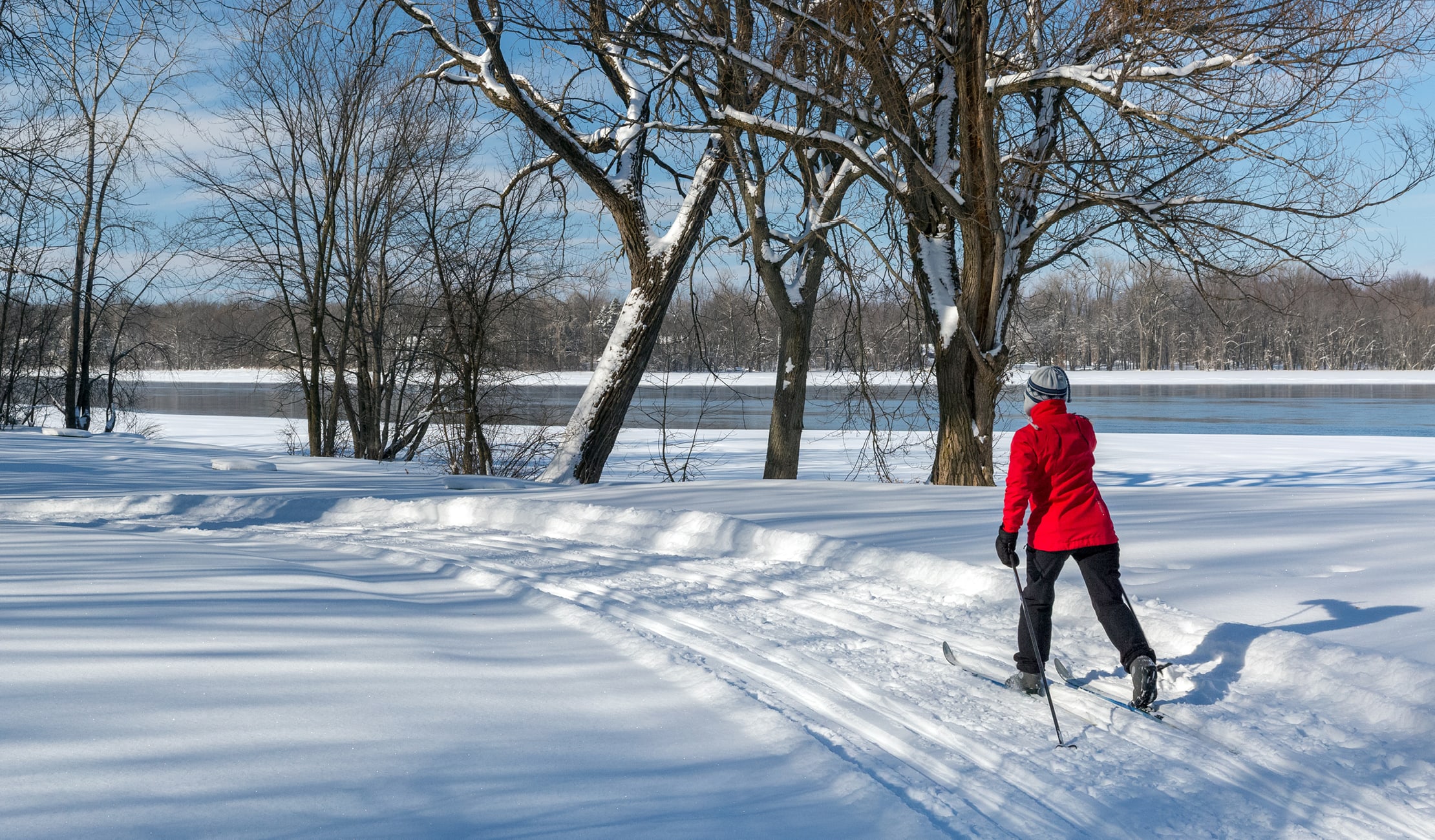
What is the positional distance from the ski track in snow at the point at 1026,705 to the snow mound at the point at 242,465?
7379 millimetres

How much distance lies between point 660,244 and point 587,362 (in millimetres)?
79192

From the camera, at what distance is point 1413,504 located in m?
8.09

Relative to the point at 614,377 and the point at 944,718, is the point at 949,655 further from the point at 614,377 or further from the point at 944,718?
the point at 614,377

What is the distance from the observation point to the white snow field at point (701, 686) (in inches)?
112

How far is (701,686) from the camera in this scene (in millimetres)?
4031

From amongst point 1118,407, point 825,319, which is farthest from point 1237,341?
point 825,319

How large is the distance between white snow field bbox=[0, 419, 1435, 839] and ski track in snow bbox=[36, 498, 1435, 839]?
0.02m

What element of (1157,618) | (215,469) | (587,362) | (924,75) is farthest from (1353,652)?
(587,362)

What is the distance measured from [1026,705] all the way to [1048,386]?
141 cm

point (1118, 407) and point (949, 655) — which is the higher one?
point (949, 655)

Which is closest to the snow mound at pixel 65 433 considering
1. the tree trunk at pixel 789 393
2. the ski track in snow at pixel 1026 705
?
the tree trunk at pixel 789 393

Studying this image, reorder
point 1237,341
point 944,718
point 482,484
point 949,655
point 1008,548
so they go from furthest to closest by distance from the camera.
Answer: point 1237,341
point 482,484
point 949,655
point 1008,548
point 944,718

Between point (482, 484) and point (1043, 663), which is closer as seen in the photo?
point (1043, 663)

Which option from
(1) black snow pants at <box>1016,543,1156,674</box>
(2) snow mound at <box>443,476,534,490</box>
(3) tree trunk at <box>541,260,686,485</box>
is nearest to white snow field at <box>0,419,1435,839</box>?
(1) black snow pants at <box>1016,543,1156,674</box>
